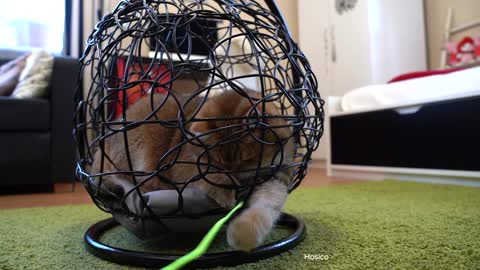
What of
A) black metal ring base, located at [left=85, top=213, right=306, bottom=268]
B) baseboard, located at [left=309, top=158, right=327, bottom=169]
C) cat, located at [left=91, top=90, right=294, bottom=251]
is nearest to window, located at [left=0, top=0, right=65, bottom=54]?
baseboard, located at [left=309, top=158, right=327, bottom=169]

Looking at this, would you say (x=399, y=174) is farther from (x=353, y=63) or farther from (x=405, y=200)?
(x=353, y=63)

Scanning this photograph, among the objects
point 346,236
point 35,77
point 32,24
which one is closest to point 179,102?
point 346,236

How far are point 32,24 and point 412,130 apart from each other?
2.80m

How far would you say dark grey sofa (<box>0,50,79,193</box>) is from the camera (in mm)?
1557

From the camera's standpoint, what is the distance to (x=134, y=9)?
0.52m

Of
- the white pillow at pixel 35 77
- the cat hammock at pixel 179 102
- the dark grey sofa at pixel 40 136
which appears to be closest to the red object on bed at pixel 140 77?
the cat hammock at pixel 179 102

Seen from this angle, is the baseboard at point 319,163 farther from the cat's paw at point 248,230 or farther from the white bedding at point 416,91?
the cat's paw at point 248,230

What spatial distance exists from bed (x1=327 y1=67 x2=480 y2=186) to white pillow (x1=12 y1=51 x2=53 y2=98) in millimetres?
1648

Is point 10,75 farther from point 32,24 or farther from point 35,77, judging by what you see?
point 32,24

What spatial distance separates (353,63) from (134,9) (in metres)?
2.39

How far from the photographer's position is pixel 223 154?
545 mm

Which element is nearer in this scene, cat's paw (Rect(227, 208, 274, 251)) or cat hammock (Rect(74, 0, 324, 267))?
cat's paw (Rect(227, 208, 274, 251))

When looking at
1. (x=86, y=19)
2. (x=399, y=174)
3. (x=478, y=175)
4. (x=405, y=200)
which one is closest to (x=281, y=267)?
(x=405, y=200)

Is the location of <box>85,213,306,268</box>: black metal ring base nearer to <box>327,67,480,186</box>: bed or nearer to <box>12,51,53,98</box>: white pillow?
<box>327,67,480,186</box>: bed
